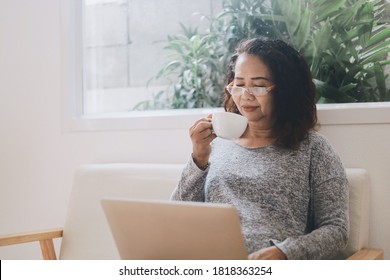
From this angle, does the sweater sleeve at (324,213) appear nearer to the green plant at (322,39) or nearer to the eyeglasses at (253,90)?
the eyeglasses at (253,90)

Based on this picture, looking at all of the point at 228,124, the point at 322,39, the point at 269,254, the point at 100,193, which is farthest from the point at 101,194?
the point at 322,39

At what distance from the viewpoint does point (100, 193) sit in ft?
7.00

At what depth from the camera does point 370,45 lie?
1.98 metres

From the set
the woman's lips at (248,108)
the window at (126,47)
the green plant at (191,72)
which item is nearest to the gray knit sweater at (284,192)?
the woman's lips at (248,108)

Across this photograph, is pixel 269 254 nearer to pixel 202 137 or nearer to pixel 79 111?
pixel 202 137

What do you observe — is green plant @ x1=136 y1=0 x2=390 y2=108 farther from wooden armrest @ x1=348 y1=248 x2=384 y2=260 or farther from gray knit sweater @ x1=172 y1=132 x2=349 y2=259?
Answer: wooden armrest @ x1=348 y1=248 x2=384 y2=260

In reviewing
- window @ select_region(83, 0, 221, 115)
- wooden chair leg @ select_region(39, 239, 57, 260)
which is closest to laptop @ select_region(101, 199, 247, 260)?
wooden chair leg @ select_region(39, 239, 57, 260)

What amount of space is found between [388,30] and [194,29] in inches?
29.6

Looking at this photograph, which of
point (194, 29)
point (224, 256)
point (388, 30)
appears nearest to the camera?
point (224, 256)

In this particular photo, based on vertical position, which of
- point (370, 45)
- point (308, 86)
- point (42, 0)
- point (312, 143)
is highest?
point (42, 0)

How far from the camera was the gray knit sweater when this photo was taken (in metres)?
1.59
